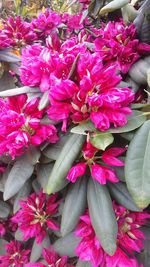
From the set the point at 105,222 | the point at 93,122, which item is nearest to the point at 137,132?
the point at 93,122

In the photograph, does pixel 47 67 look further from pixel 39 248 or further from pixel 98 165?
pixel 39 248

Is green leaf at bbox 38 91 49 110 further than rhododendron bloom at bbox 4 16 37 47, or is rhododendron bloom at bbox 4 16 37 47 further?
rhododendron bloom at bbox 4 16 37 47

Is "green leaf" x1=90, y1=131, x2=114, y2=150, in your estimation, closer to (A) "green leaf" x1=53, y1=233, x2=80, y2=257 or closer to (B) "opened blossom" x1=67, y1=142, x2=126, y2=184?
(B) "opened blossom" x1=67, y1=142, x2=126, y2=184

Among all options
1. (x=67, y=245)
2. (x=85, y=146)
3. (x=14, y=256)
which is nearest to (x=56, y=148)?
(x=85, y=146)

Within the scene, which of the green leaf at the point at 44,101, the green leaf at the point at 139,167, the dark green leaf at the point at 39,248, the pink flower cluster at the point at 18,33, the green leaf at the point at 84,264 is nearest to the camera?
the green leaf at the point at 139,167

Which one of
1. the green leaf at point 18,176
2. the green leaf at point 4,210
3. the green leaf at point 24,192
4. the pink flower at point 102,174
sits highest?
the pink flower at point 102,174

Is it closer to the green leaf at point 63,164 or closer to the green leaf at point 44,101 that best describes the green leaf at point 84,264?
the green leaf at point 63,164

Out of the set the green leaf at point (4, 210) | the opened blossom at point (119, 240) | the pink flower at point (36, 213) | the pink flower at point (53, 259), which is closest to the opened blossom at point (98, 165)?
the opened blossom at point (119, 240)

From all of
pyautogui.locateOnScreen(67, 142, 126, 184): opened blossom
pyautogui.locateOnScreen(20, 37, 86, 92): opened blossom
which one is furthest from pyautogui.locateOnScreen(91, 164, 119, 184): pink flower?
pyautogui.locateOnScreen(20, 37, 86, 92): opened blossom
